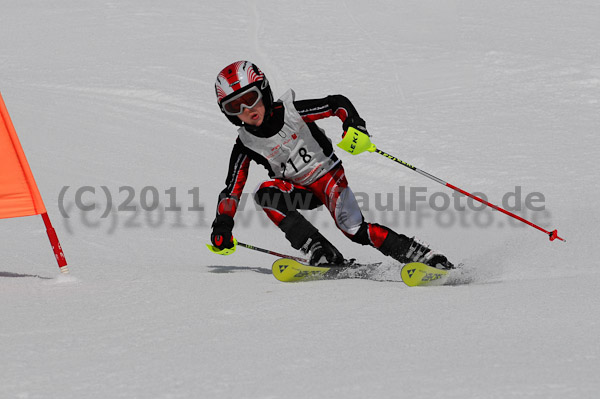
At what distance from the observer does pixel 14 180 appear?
4.34 meters

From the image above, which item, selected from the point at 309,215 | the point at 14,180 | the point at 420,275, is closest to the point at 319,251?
the point at 420,275

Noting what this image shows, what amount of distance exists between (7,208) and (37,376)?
6.53ft

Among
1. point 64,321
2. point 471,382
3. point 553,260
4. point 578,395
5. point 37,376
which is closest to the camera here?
point 578,395

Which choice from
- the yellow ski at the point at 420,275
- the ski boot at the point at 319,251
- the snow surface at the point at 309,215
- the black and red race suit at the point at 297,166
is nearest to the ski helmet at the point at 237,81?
the black and red race suit at the point at 297,166

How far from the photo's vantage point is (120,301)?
3791mm

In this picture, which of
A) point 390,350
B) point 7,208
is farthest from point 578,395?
point 7,208

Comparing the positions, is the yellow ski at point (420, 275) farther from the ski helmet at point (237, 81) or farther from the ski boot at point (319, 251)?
the ski helmet at point (237, 81)

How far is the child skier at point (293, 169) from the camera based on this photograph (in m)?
4.52

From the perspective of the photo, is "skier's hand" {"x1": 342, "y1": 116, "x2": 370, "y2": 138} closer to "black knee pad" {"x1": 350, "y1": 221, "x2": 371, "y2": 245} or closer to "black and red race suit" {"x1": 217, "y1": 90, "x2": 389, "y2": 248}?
"black and red race suit" {"x1": 217, "y1": 90, "x2": 389, "y2": 248}

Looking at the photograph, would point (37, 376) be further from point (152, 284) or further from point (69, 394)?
point (152, 284)

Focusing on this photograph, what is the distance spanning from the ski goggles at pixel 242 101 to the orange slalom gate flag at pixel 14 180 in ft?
4.06

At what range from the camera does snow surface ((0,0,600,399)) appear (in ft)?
8.57

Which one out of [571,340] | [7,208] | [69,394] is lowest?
[69,394]

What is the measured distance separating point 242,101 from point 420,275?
150cm
